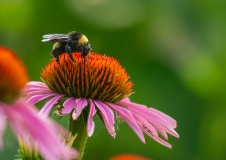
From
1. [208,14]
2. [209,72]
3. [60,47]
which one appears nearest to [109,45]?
[209,72]

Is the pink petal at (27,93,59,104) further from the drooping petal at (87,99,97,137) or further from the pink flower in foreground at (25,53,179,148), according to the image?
the drooping petal at (87,99,97,137)

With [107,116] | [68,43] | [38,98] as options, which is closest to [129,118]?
[107,116]

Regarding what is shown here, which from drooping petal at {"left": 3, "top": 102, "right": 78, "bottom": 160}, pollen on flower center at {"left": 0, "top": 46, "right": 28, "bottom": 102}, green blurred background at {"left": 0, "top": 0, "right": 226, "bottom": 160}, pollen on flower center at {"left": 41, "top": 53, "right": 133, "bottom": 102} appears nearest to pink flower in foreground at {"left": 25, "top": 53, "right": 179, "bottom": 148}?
pollen on flower center at {"left": 41, "top": 53, "right": 133, "bottom": 102}

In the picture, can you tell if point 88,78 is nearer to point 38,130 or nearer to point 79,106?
point 79,106

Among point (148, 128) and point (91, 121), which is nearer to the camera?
point (91, 121)

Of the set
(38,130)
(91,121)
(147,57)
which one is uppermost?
(38,130)

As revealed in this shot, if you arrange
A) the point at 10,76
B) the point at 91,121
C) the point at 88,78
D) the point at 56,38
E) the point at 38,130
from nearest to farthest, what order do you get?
the point at 38,130, the point at 10,76, the point at 91,121, the point at 88,78, the point at 56,38

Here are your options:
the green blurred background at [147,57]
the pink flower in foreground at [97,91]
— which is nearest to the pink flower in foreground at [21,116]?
the pink flower in foreground at [97,91]
